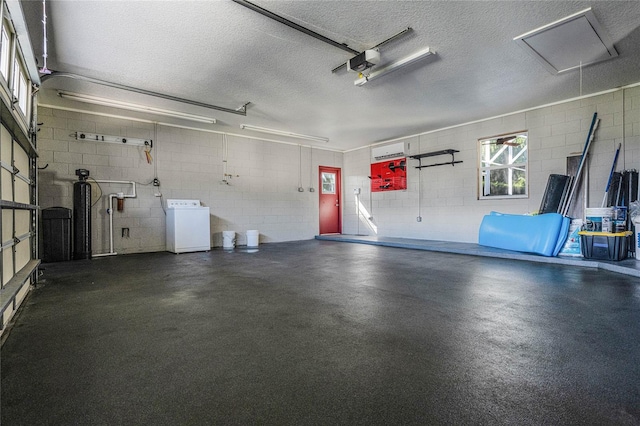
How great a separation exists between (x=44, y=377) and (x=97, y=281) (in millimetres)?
2508

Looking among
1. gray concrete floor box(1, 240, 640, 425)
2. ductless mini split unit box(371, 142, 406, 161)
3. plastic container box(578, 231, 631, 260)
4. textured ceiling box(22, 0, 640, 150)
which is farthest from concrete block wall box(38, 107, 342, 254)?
plastic container box(578, 231, 631, 260)

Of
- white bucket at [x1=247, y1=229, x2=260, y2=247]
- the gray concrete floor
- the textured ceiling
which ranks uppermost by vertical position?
the textured ceiling

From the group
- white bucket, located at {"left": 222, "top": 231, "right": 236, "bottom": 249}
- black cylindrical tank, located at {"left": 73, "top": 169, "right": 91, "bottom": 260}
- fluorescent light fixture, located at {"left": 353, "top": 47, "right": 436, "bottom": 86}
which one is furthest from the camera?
white bucket, located at {"left": 222, "top": 231, "right": 236, "bottom": 249}

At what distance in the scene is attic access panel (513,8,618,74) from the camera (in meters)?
3.18

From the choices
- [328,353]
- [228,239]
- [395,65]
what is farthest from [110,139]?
[328,353]

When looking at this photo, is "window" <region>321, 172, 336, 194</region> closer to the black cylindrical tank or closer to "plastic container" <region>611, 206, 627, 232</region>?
the black cylindrical tank

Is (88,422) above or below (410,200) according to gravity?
below

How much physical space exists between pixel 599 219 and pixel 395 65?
364 centimetres

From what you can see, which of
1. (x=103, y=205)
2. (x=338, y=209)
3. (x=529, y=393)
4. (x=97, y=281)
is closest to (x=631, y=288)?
(x=529, y=393)

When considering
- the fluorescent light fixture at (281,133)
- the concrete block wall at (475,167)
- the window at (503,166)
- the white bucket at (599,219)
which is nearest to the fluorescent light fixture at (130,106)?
the fluorescent light fixture at (281,133)

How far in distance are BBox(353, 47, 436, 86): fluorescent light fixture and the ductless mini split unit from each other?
378 centimetres

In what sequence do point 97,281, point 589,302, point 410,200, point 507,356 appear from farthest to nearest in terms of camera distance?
point 410,200 → point 97,281 → point 589,302 → point 507,356

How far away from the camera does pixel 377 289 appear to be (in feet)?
10.2

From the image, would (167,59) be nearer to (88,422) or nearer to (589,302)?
(88,422)
